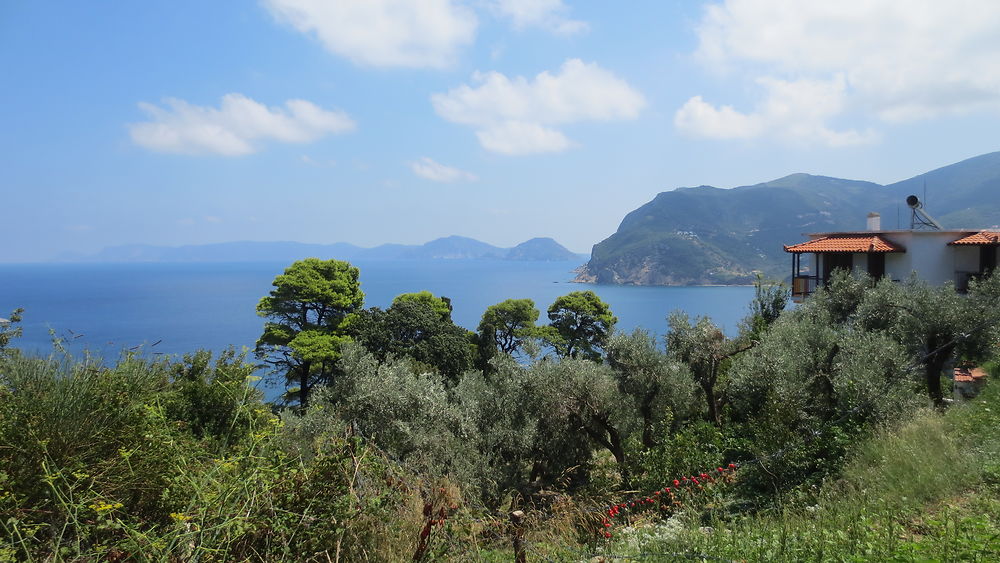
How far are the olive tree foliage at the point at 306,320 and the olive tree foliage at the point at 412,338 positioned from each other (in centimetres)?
166

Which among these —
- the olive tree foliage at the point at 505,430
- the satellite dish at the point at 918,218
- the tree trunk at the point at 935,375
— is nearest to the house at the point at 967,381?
the tree trunk at the point at 935,375

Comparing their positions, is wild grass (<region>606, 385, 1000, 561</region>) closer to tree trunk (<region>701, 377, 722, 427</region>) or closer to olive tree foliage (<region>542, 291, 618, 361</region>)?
tree trunk (<region>701, 377, 722, 427</region>)

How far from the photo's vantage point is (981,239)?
951 inches

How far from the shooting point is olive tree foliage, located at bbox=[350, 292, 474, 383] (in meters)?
30.9

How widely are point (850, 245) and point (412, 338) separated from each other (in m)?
24.6

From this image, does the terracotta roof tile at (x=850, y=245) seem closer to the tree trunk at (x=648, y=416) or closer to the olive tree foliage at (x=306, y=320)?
the tree trunk at (x=648, y=416)

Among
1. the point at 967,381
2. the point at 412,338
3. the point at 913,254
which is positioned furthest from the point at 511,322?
the point at 967,381

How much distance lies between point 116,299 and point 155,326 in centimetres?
6773

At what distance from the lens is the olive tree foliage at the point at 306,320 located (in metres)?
31.8

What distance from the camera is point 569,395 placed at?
14.8 metres

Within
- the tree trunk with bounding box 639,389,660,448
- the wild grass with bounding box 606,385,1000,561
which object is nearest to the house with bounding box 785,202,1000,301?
the tree trunk with bounding box 639,389,660,448

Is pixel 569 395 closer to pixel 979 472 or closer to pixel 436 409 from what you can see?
pixel 436 409

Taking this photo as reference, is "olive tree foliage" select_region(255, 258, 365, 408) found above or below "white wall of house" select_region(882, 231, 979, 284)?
below

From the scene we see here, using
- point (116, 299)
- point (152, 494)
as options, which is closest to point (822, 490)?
point (152, 494)
